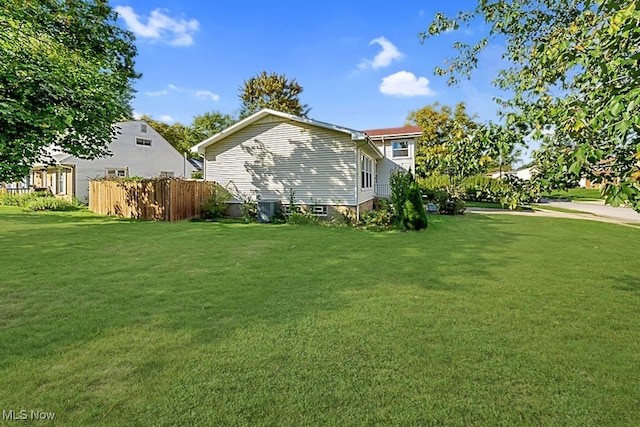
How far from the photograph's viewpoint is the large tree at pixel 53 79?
820cm

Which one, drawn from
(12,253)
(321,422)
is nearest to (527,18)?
(321,422)

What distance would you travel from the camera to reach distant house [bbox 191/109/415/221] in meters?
13.1

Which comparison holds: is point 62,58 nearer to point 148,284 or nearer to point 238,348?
point 148,284

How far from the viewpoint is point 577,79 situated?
250cm

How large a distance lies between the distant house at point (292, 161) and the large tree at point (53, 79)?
168 inches

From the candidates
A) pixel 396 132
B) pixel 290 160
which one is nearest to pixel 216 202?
pixel 290 160

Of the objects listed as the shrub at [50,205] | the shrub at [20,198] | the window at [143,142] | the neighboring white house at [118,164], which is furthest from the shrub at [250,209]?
the window at [143,142]

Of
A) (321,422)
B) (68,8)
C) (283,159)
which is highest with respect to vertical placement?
(68,8)

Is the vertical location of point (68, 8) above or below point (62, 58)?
above

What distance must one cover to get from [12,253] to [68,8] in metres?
10.5

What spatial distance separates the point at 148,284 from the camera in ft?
17.1

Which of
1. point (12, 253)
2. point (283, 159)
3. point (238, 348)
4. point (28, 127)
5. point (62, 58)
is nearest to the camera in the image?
point (238, 348)

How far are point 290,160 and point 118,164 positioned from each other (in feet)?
52.5

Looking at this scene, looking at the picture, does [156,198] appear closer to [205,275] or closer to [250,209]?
[250,209]
